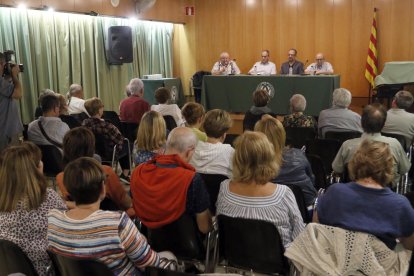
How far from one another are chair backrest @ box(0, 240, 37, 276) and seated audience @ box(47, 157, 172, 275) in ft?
0.53

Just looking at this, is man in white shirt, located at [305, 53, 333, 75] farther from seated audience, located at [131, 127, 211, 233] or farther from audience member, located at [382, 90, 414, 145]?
seated audience, located at [131, 127, 211, 233]

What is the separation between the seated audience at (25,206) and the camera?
7.42 ft

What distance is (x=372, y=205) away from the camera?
2102 millimetres

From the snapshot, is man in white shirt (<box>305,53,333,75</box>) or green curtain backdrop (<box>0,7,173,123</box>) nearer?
green curtain backdrop (<box>0,7,173,123</box>)

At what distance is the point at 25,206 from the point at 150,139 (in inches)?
61.5

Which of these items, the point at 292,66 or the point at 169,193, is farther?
the point at 292,66

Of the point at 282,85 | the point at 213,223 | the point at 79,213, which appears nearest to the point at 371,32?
the point at 282,85

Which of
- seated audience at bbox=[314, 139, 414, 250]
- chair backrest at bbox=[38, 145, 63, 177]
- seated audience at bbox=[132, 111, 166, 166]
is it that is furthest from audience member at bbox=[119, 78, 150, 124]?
seated audience at bbox=[314, 139, 414, 250]

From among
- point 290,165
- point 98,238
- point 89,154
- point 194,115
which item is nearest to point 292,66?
point 194,115

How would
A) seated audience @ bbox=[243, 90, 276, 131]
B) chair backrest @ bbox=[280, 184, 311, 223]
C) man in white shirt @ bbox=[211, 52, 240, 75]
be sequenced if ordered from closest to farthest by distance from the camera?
1. chair backrest @ bbox=[280, 184, 311, 223]
2. seated audience @ bbox=[243, 90, 276, 131]
3. man in white shirt @ bbox=[211, 52, 240, 75]

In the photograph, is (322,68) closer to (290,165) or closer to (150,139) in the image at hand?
(150,139)

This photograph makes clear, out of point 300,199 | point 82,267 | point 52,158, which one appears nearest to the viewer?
point 82,267

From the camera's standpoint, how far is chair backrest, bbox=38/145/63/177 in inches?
172

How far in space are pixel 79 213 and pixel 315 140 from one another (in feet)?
9.12
